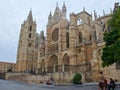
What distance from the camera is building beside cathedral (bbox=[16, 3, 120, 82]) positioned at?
3253 centimetres

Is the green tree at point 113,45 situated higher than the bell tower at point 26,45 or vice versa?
the bell tower at point 26,45

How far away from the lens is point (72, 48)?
40.6 metres

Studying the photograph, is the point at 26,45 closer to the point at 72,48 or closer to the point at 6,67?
the point at 72,48

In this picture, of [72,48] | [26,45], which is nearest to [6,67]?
[26,45]

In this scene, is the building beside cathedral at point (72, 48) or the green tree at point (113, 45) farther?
the building beside cathedral at point (72, 48)

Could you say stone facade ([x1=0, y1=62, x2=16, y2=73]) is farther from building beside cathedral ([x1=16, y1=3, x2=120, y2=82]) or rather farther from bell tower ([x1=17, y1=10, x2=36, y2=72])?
building beside cathedral ([x1=16, y1=3, x2=120, y2=82])

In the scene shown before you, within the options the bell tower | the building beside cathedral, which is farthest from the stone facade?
the building beside cathedral

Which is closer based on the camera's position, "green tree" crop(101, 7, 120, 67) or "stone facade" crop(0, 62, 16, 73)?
"green tree" crop(101, 7, 120, 67)

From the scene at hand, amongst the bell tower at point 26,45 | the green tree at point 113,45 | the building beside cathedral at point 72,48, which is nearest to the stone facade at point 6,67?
the bell tower at point 26,45

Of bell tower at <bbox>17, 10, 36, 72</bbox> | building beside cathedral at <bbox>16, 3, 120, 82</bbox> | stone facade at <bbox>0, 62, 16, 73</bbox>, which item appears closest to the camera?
building beside cathedral at <bbox>16, 3, 120, 82</bbox>

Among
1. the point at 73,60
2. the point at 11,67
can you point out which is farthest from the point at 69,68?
the point at 11,67

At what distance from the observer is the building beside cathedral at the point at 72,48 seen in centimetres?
3253

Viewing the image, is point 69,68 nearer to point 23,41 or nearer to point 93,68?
point 93,68

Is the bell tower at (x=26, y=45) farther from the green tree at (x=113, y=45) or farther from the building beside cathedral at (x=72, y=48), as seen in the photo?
the green tree at (x=113, y=45)
